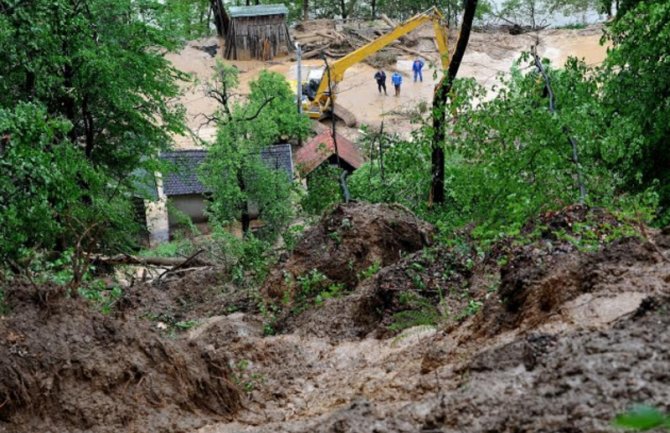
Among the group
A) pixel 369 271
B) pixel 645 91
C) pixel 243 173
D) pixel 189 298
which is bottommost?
pixel 189 298

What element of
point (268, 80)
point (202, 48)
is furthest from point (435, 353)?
point (202, 48)

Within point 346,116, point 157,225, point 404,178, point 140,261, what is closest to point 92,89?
point 140,261

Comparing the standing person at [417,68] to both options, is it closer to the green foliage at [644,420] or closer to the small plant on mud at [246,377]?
the small plant on mud at [246,377]

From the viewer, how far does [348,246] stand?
12469mm

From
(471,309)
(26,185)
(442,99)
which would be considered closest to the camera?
(471,309)

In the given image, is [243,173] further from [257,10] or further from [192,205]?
[257,10]

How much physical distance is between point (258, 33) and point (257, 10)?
4.39 feet

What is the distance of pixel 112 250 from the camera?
61.9 ft

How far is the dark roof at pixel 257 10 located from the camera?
44875 millimetres

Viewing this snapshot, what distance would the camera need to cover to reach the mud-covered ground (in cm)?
480

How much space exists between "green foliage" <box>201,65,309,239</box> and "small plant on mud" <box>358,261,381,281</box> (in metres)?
9.63

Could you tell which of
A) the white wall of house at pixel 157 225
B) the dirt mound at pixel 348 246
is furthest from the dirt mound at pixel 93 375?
the white wall of house at pixel 157 225

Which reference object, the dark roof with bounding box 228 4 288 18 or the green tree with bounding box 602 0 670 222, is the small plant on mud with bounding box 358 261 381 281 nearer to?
the green tree with bounding box 602 0 670 222

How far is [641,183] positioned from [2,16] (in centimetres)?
→ 1080
